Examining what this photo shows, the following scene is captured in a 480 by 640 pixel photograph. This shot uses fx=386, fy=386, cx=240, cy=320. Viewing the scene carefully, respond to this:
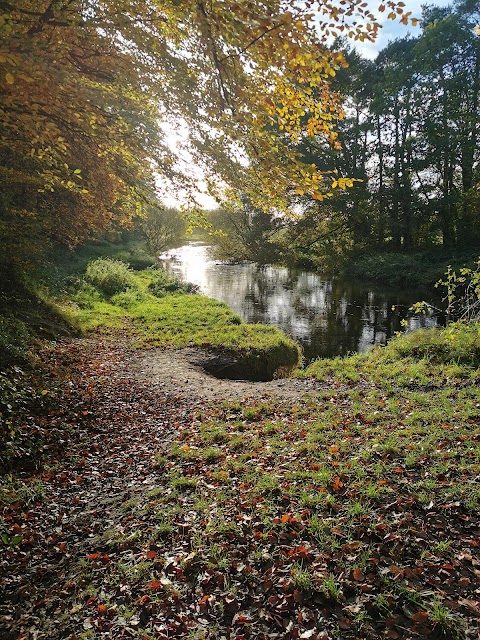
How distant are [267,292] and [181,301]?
8558 millimetres

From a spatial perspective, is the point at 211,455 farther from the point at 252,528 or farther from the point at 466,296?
the point at 466,296

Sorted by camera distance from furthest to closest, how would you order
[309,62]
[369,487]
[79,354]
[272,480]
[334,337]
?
[334,337] → [79,354] → [272,480] → [369,487] → [309,62]

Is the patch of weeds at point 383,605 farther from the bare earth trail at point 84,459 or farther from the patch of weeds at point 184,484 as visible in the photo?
the patch of weeds at point 184,484

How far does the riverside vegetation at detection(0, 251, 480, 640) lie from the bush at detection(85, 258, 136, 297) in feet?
41.0

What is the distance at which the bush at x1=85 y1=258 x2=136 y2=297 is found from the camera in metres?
20.5

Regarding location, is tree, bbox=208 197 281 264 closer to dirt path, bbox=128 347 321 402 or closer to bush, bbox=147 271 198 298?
bush, bbox=147 271 198 298

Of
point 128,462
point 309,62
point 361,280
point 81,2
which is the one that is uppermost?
point 81,2

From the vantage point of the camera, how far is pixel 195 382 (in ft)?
32.4

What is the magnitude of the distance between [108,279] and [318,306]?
11.9 m

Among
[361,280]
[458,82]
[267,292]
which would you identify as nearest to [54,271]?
[267,292]

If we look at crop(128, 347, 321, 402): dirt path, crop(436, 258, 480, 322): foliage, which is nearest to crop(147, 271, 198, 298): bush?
crop(128, 347, 321, 402): dirt path

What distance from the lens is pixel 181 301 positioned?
20.1m

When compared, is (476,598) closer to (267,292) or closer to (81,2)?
(81,2)

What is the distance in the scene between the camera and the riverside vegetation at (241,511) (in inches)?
125
